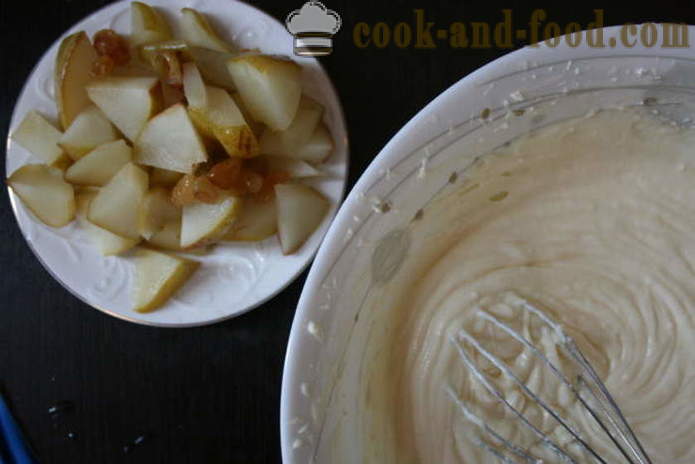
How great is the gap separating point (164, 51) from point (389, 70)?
0.42 meters

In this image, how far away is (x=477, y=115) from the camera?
32.6 inches

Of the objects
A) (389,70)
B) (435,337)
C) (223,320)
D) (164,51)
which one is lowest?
(223,320)

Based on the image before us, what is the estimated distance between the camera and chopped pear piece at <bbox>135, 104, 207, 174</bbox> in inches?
44.6

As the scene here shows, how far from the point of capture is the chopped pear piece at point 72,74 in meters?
1.20

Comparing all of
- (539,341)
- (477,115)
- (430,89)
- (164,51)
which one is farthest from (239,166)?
(539,341)

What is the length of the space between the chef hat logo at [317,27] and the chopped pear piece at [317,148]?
0.55ft

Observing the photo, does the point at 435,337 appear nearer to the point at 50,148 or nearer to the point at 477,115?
the point at 477,115

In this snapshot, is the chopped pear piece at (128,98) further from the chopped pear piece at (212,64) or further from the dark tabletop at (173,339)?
the dark tabletop at (173,339)

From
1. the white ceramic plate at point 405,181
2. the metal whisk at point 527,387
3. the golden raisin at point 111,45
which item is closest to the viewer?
the white ceramic plate at point 405,181

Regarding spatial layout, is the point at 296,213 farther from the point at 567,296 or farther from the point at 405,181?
the point at 567,296

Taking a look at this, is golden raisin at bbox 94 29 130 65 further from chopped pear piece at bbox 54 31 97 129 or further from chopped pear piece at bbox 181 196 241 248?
chopped pear piece at bbox 181 196 241 248

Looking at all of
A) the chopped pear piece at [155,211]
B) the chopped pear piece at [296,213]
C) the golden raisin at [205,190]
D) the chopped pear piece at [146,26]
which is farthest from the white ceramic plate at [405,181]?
the chopped pear piece at [146,26]

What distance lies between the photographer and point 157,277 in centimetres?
119

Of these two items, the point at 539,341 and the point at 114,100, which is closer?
the point at 539,341
